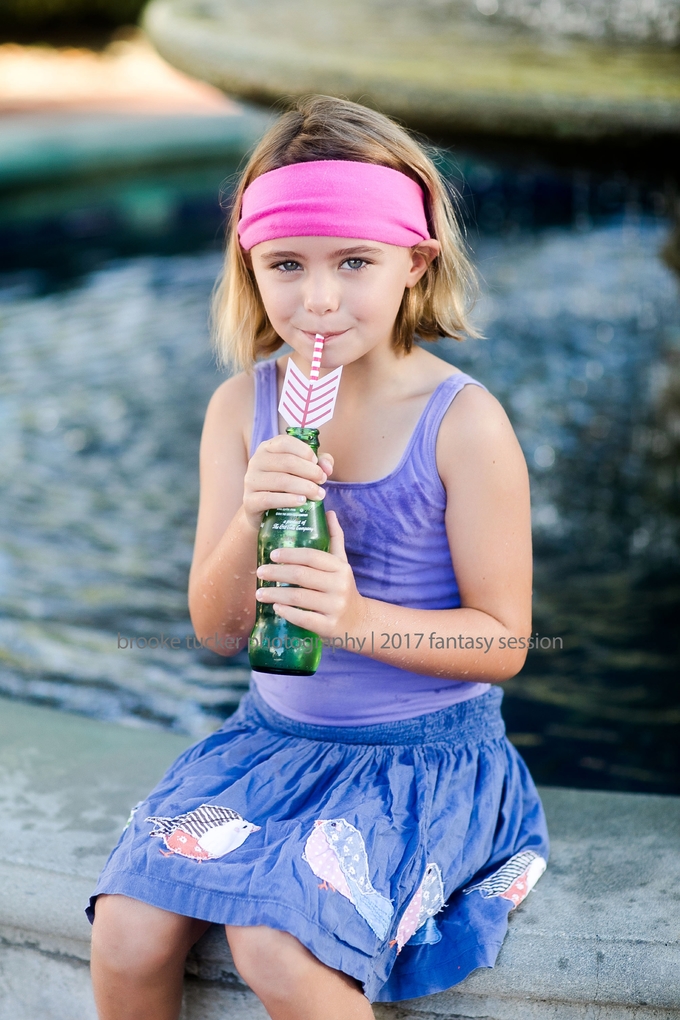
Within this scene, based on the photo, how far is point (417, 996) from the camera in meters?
1.64

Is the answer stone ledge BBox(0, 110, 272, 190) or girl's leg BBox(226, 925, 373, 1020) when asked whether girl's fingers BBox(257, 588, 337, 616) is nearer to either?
girl's leg BBox(226, 925, 373, 1020)

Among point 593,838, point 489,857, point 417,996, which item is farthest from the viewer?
point 593,838

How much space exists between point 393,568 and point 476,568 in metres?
0.15

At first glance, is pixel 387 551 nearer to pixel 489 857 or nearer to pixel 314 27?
pixel 489 857

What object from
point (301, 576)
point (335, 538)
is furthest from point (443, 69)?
point (301, 576)

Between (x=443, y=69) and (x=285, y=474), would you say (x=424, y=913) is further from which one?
(x=443, y=69)

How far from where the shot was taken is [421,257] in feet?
6.30

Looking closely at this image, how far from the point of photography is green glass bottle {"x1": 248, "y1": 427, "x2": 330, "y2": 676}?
163cm

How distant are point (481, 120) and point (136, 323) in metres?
3.26

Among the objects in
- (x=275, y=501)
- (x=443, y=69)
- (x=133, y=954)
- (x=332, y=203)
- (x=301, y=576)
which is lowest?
(x=133, y=954)

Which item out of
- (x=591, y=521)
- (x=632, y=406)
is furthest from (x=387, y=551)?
(x=632, y=406)

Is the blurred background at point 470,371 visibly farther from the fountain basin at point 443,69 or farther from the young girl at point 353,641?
the young girl at point 353,641

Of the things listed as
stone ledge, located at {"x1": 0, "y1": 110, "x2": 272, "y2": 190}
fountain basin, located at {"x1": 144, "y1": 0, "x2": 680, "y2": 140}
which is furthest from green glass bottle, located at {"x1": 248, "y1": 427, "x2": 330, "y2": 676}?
stone ledge, located at {"x1": 0, "y1": 110, "x2": 272, "y2": 190}

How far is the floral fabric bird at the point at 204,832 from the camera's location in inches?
63.9
